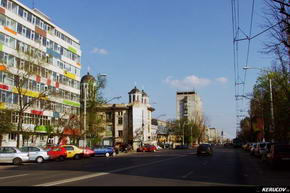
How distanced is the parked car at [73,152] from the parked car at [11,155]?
8691 mm

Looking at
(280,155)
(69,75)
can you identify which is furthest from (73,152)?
(69,75)

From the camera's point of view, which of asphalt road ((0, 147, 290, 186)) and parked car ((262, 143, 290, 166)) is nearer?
asphalt road ((0, 147, 290, 186))

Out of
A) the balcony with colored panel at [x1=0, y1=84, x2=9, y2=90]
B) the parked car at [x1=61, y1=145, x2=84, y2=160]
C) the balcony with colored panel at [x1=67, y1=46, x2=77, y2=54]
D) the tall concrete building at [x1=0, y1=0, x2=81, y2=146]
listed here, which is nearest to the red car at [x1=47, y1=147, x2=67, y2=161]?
the parked car at [x1=61, y1=145, x2=84, y2=160]

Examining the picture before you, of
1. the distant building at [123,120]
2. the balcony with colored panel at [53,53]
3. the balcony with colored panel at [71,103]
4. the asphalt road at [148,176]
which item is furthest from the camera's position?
the distant building at [123,120]

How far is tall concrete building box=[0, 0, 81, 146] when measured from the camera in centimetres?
5138

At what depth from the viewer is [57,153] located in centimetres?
3931

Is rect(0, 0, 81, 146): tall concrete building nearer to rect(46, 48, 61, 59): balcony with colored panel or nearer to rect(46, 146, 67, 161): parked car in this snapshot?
rect(46, 48, 61, 59): balcony with colored panel

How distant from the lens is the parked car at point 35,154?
116 feet

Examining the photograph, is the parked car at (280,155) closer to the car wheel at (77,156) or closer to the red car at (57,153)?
the red car at (57,153)

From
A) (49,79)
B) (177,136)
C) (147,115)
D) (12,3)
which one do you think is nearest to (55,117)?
(49,79)

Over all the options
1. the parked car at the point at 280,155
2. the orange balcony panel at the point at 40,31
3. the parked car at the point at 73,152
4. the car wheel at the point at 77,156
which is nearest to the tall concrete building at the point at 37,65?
the orange balcony panel at the point at 40,31

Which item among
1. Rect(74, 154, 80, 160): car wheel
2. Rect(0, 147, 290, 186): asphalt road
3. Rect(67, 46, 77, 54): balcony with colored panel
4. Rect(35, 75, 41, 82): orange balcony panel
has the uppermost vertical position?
Rect(67, 46, 77, 54): balcony with colored panel

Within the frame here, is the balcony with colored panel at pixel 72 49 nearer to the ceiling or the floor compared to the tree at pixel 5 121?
nearer to the ceiling
